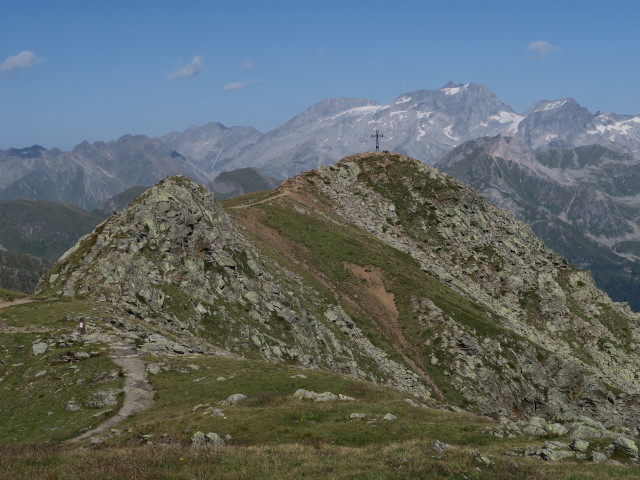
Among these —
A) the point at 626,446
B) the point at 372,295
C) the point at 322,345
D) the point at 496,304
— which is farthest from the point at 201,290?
the point at 496,304

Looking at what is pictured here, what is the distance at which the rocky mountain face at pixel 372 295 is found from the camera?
7312 cm

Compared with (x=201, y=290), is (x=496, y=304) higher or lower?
lower

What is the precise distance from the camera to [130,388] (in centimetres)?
4597

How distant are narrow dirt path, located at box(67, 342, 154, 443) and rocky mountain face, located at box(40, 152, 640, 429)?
323cm

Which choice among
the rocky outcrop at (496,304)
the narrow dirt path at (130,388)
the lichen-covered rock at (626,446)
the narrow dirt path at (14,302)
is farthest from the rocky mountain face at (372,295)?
the lichen-covered rock at (626,446)

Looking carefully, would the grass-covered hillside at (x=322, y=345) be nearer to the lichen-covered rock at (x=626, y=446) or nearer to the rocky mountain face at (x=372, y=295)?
the lichen-covered rock at (x=626, y=446)

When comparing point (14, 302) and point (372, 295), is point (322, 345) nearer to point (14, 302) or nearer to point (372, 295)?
point (372, 295)

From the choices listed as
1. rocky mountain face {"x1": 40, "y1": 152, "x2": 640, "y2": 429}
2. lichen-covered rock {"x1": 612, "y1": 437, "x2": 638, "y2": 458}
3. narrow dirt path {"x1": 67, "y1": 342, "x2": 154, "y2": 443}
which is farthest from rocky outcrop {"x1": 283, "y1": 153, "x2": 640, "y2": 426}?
lichen-covered rock {"x1": 612, "y1": 437, "x2": 638, "y2": 458}

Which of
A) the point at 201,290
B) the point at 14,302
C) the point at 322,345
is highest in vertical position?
the point at 14,302

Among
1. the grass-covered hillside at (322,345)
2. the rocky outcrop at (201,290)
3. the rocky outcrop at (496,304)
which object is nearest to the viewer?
the grass-covered hillside at (322,345)

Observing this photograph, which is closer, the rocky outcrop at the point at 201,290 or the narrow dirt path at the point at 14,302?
the narrow dirt path at the point at 14,302

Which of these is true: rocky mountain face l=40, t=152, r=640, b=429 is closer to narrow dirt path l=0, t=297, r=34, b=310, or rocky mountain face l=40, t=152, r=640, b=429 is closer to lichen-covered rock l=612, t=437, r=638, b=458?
narrow dirt path l=0, t=297, r=34, b=310

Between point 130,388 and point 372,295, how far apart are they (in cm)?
6212

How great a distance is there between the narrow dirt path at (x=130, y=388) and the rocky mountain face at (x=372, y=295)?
10.6 ft
